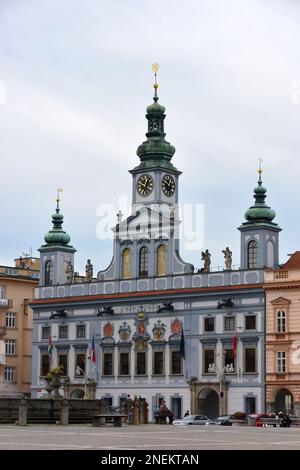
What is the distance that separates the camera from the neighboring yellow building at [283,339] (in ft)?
237

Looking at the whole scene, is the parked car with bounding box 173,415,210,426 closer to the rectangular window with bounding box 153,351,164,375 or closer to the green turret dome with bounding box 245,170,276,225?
the rectangular window with bounding box 153,351,164,375

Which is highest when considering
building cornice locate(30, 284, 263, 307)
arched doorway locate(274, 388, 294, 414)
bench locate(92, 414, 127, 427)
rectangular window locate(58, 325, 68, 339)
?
building cornice locate(30, 284, 263, 307)

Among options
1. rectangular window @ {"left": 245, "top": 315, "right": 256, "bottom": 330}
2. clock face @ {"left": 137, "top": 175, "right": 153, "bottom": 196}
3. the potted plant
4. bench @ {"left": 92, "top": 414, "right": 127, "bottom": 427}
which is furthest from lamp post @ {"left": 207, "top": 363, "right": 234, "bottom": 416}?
bench @ {"left": 92, "top": 414, "right": 127, "bottom": 427}

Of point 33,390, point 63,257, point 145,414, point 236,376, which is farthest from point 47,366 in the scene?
point 145,414

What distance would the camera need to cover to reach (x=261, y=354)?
73.9 meters

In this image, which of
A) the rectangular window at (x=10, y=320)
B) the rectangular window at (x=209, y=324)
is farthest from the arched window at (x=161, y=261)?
the rectangular window at (x=10, y=320)

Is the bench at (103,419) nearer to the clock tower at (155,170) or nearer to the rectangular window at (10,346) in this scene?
the clock tower at (155,170)

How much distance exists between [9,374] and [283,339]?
28.5 meters

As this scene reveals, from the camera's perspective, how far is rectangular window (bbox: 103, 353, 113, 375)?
8206cm

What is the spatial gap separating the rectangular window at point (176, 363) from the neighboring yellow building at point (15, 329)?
17239 mm

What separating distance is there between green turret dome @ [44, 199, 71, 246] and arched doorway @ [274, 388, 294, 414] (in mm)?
23705

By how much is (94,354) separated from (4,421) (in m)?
34.3
